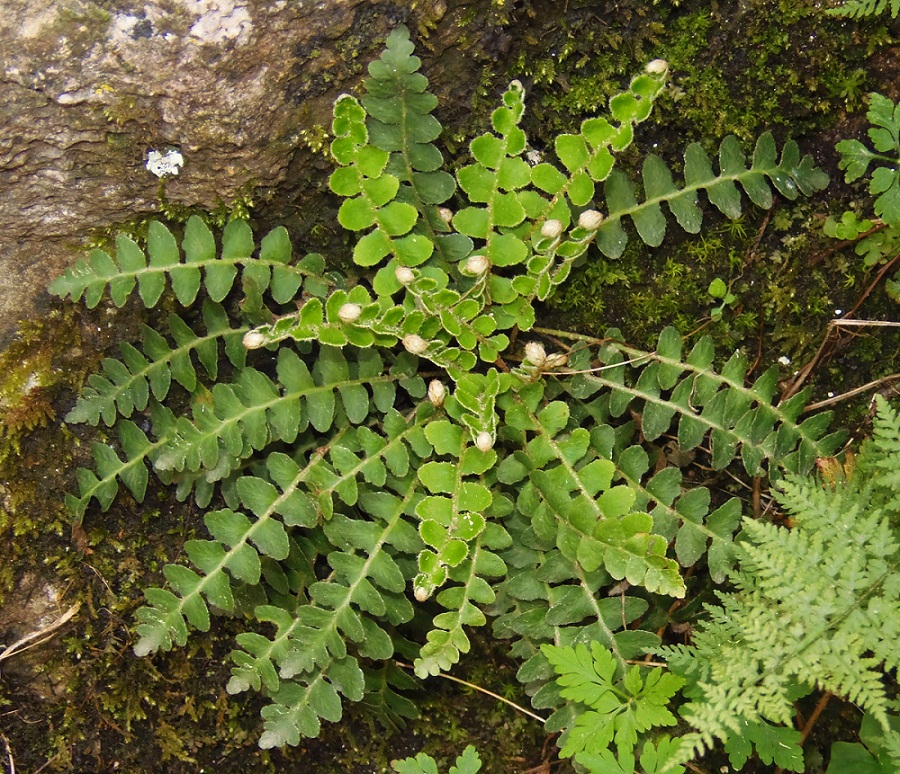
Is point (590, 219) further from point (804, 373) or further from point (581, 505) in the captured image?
point (804, 373)

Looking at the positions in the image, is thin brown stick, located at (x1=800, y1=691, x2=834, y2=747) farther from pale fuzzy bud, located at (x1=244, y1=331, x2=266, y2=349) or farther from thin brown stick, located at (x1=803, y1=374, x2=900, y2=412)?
pale fuzzy bud, located at (x1=244, y1=331, x2=266, y2=349)

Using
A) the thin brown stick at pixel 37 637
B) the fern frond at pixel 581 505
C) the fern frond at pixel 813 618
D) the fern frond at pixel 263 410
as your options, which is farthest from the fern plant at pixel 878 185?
the thin brown stick at pixel 37 637

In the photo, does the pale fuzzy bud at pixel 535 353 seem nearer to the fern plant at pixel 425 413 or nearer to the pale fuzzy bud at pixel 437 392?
the fern plant at pixel 425 413

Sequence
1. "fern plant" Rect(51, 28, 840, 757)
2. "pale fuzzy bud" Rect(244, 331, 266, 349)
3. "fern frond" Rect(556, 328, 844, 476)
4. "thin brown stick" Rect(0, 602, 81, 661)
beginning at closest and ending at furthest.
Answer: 1. "pale fuzzy bud" Rect(244, 331, 266, 349)
2. "fern plant" Rect(51, 28, 840, 757)
3. "fern frond" Rect(556, 328, 844, 476)
4. "thin brown stick" Rect(0, 602, 81, 661)

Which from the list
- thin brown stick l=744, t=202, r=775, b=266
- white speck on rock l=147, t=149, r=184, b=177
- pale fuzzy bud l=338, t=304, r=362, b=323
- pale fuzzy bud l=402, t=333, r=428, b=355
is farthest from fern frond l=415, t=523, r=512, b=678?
white speck on rock l=147, t=149, r=184, b=177

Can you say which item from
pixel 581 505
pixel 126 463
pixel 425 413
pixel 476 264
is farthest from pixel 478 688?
pixel 476 264

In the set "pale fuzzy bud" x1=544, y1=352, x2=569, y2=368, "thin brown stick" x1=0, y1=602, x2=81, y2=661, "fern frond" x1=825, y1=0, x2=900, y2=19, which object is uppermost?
"fern frond" x1=825, y1=0, x2=900, y2=19
